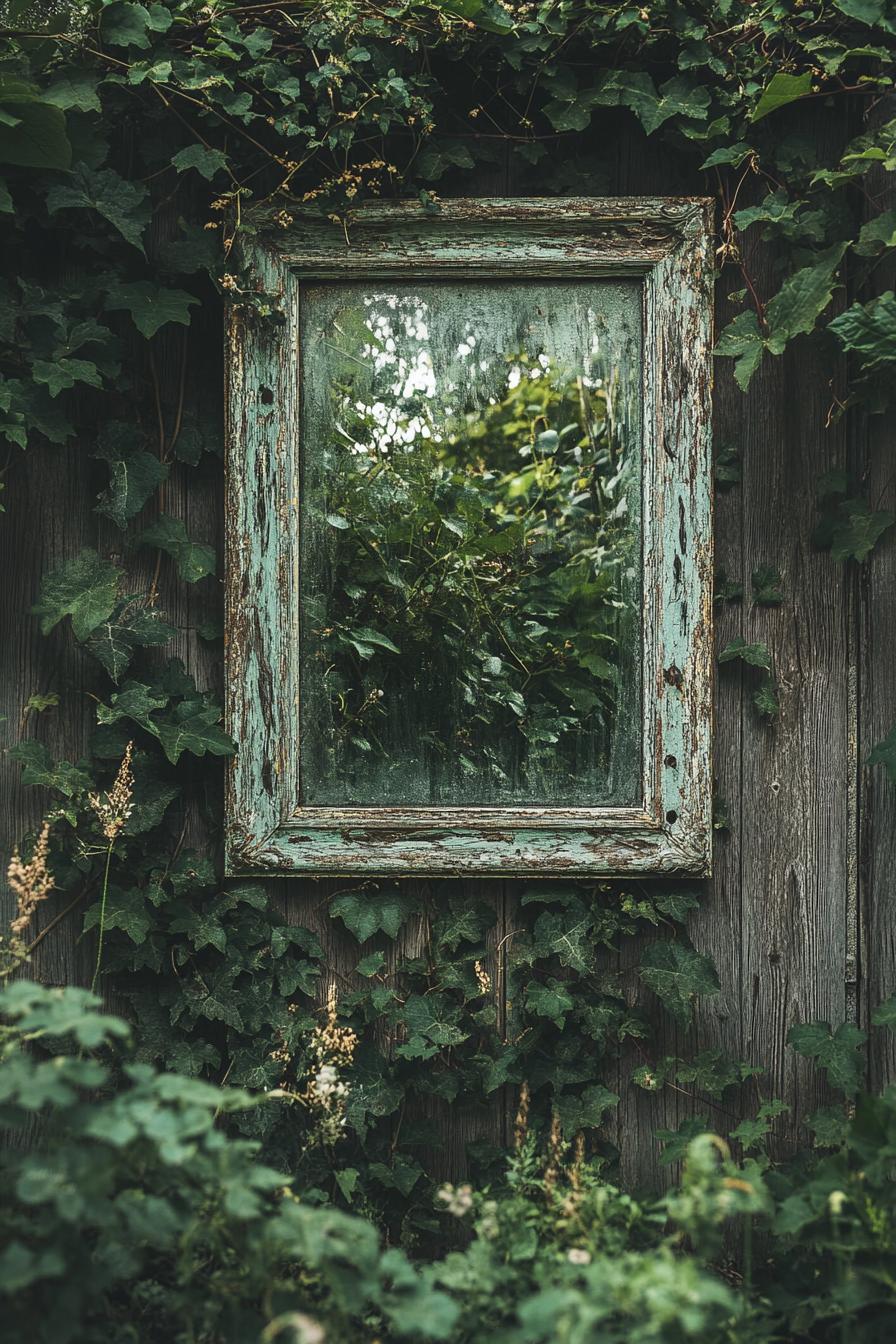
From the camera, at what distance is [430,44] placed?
7.18ft

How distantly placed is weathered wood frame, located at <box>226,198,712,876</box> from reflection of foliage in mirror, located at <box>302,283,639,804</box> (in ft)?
0.21

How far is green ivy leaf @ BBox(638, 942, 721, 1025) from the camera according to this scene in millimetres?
2232

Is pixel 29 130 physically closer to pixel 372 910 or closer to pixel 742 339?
pixel 742 339

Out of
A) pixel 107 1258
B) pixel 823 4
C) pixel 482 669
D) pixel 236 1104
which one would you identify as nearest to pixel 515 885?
pixel 482 669

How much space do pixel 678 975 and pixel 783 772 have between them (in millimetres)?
566

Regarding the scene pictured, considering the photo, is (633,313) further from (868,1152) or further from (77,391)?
(868,1152)

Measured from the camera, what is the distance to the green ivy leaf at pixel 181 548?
7.50 ft

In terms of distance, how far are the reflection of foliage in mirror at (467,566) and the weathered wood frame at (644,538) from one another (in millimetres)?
65

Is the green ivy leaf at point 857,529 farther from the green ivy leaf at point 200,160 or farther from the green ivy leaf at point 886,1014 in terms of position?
the green ivy leaf at point 200,160

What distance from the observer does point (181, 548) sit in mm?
2307

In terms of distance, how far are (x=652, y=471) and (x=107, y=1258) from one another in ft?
6.33

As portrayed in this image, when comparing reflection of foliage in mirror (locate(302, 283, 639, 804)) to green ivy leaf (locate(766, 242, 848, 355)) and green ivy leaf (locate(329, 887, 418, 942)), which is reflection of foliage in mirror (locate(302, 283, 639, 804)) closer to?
green ivy leaf (locate(329, 887, 418, 942))

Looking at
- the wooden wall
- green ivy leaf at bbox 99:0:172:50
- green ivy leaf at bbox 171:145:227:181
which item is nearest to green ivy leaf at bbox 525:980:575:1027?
the wooden wall

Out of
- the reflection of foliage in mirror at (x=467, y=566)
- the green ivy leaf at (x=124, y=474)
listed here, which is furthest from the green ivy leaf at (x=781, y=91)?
the green ivy leaf at (x=124, y=474)
